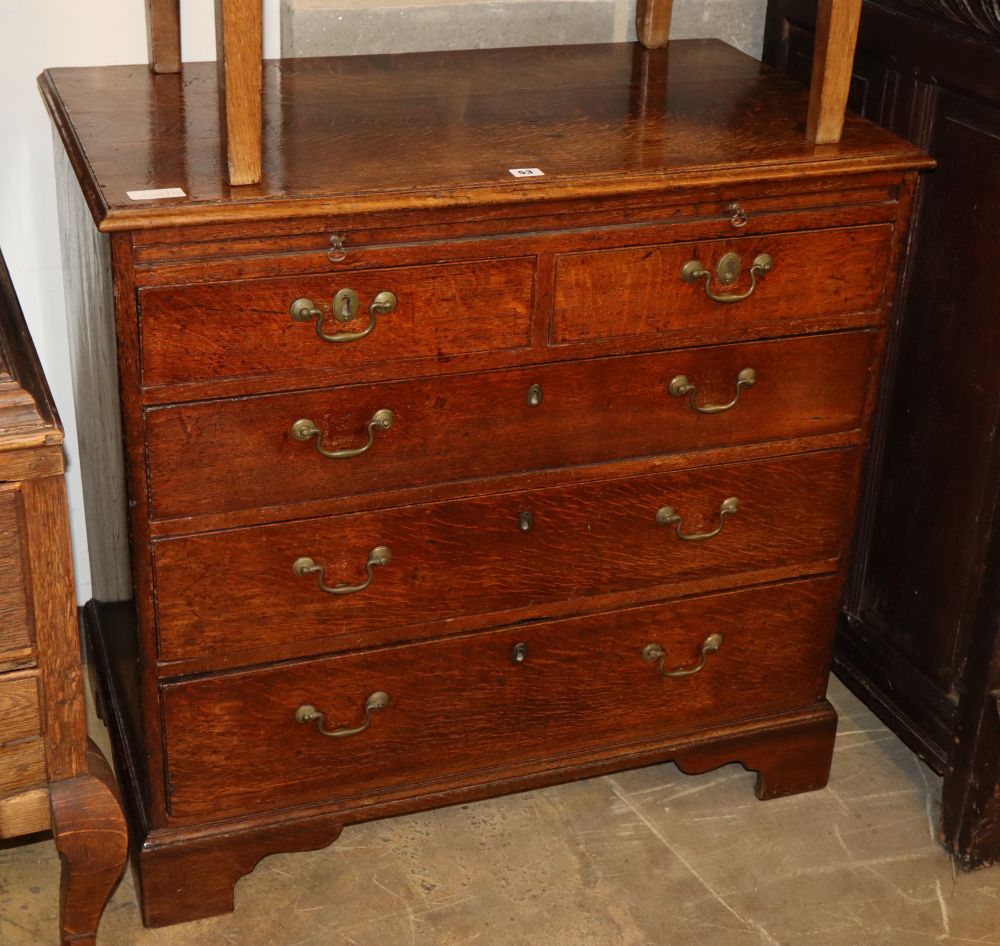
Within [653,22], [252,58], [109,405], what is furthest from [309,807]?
[653,22]

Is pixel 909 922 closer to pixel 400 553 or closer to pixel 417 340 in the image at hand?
pixel 400 553

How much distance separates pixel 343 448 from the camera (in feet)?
6.80

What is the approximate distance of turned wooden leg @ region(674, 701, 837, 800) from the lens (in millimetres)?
2580

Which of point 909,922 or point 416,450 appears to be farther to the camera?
point 909,922

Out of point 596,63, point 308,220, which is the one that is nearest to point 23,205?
point 308,220

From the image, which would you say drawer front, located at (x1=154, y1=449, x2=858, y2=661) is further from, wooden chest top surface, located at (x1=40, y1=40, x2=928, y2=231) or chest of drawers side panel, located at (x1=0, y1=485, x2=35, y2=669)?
wooden chest top surface, located at (x1=40, y1=40, x2=928, y2=231)

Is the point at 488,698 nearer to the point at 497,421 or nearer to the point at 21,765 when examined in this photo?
the point at 497,421

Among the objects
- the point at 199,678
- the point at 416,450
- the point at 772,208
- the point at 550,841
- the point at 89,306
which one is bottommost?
the point at 550,841

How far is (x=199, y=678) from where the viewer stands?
7.06ft

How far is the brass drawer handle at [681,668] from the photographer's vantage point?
2424mm

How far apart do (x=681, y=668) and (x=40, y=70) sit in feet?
4.81

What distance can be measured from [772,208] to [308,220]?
685 mm

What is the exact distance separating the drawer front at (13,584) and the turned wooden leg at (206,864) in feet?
2.06

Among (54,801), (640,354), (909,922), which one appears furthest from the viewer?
(909,922)
